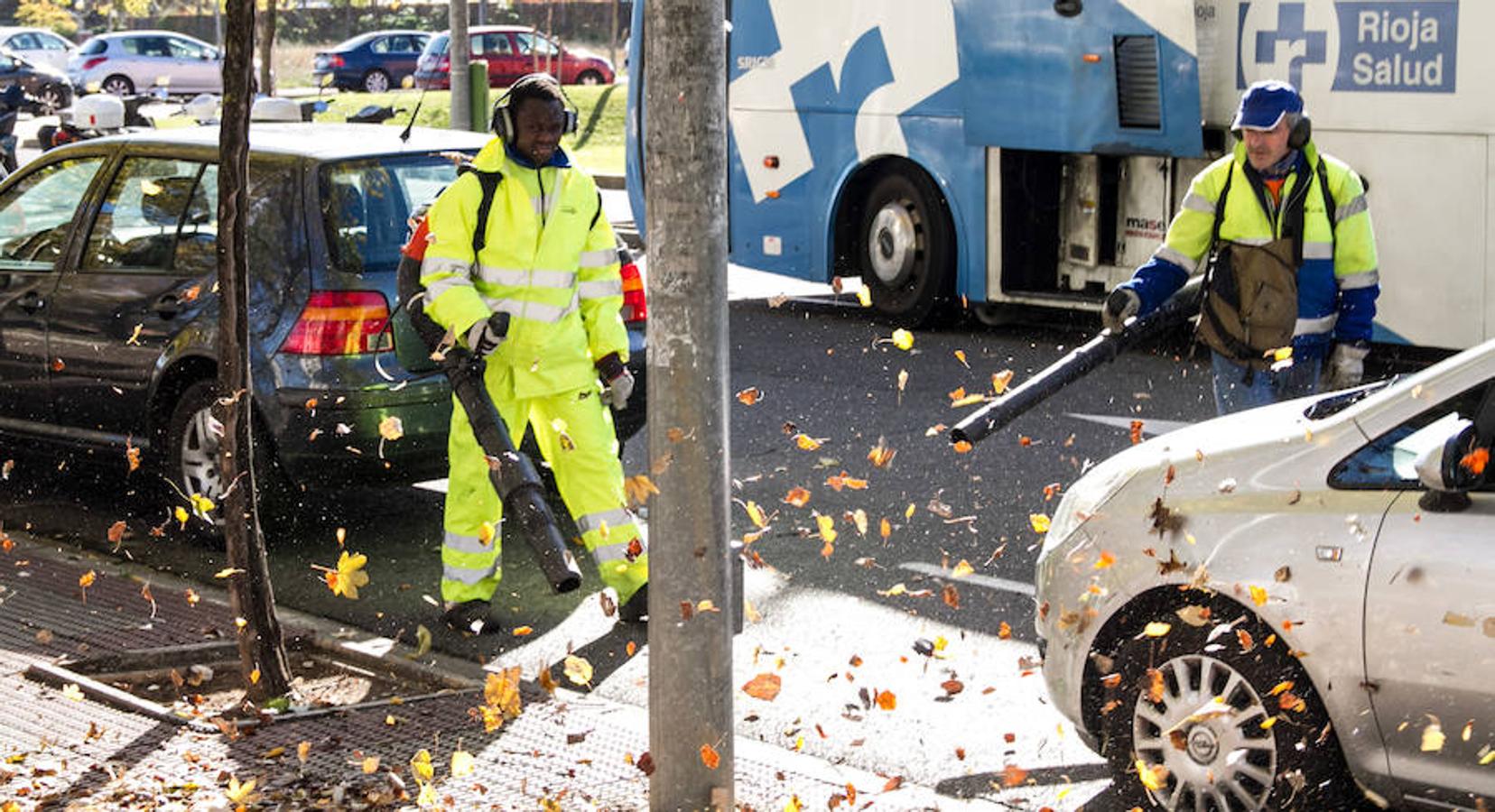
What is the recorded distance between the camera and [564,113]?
23.3 ft

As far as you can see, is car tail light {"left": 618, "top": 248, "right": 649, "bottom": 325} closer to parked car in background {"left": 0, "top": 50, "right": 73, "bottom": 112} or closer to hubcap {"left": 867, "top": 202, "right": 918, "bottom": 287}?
hubcap {"left": 867, "top": 202, "right": 918, "bottom": 287}

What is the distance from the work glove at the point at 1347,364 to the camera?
278 inches

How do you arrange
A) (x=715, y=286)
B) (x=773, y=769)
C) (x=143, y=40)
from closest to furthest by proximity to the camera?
(x=715, y=286) → (x=773, y=769) → (x=143, y=40)

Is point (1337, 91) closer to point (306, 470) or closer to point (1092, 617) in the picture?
point (306, 470)

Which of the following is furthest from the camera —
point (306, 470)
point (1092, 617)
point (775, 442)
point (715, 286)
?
point (775, 442)

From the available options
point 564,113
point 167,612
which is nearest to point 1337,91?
point 564,113

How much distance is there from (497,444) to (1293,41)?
6931mm

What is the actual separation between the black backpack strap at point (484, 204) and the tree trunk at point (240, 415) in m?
0.99

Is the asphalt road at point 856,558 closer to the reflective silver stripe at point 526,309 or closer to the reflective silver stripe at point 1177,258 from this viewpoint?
the reflective silver stripe at point 526,309

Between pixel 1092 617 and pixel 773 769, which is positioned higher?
pixel 1092 617

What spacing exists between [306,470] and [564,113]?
6.12 feet

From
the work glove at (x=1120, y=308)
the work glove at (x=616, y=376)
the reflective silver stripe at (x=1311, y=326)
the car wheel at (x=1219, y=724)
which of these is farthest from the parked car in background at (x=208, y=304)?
the car wheel at (x=1219, y=724)

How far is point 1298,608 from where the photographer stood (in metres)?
4.86

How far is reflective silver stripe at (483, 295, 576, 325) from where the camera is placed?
712cm
